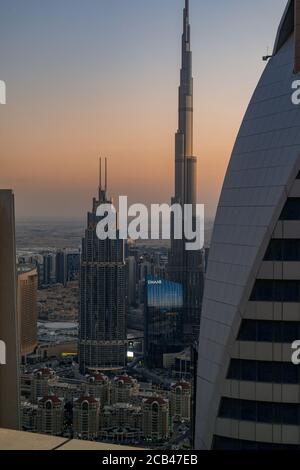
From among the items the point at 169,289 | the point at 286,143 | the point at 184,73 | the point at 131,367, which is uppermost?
the point at 184,73

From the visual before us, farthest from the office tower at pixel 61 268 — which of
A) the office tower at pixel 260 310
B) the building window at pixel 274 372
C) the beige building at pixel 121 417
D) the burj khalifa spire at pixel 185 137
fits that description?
the building window at pixel 274 372

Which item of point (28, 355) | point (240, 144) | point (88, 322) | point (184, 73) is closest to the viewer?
point (240, 144)

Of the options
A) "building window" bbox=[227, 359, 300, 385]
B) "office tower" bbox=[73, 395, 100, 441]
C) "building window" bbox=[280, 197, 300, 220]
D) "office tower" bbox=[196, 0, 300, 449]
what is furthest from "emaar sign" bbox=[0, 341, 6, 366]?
"office tower" bbox=[73, 395, 100, 441]

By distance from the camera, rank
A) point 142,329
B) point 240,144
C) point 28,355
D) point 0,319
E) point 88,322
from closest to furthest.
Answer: point 0,319, point 240,144, point 28,355, point 88,322, point 142,329

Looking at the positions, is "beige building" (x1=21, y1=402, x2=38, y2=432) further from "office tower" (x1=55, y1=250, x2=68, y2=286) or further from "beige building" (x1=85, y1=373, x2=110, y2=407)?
"office tower" (x1=55, y1=250, x2=68, y2=286)

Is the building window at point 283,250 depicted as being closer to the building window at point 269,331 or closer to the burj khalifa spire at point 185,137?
the building window at point 269,331
